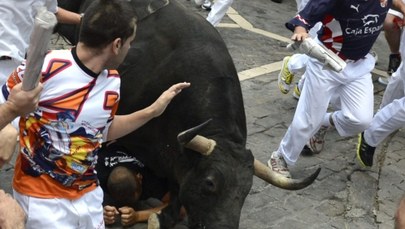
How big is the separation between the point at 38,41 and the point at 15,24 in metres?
1.81

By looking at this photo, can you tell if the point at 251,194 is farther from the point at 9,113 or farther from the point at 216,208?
the point at 9,113

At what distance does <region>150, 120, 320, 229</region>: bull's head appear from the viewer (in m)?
4.41

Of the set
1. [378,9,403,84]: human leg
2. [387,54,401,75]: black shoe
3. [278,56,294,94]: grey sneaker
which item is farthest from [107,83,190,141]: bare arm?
[387,54,401,75]: black shoe

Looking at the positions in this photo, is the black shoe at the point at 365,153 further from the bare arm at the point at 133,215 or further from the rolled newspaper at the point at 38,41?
the rolled newspaper at the point at 38,41

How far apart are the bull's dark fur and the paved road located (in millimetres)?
700

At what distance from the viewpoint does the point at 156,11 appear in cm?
573

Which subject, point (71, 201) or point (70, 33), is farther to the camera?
point (70, 33)

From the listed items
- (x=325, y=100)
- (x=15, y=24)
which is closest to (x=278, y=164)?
(x=325, y=100)

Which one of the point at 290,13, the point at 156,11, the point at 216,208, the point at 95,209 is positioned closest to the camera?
the point at 95,209

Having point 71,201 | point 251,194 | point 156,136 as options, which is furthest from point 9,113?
point 251,194

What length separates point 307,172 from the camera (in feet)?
22.1

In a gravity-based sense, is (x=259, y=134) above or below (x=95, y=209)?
below

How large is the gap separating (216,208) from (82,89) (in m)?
1.40

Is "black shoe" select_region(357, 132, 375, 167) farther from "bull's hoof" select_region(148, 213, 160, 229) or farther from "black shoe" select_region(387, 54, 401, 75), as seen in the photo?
"black shoe" select_region(387, 54, 401, 75)
